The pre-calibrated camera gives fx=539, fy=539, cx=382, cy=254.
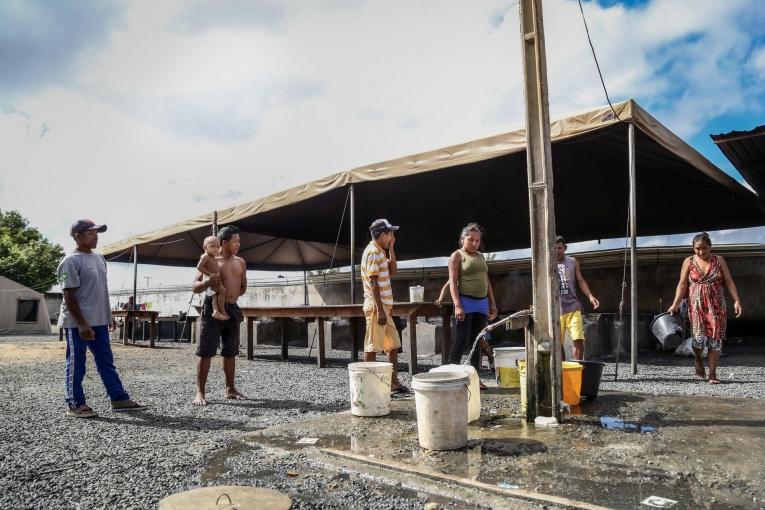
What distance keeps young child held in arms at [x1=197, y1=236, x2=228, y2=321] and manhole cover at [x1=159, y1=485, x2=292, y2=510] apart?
2812 mm

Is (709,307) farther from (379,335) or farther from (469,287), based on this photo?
(379,335)

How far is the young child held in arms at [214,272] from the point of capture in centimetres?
512

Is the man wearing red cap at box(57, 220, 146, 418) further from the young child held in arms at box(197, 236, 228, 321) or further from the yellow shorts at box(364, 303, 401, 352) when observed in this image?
the yellow shorts at box(364, 303, 401, 352)

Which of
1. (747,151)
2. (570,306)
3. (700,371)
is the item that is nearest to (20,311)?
(570,306)

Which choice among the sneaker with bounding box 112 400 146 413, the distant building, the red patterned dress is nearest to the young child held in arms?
the sneaker with bounding box 112 400 146 413

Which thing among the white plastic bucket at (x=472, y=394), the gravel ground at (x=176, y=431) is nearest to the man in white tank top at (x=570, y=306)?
the gravel ground at (x=176, y=431)

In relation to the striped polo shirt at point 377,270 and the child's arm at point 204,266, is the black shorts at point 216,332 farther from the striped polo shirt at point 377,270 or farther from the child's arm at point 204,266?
the striped polo shirt at point 377,270

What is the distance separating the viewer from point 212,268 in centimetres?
520

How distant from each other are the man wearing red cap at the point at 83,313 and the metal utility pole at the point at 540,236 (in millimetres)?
3650

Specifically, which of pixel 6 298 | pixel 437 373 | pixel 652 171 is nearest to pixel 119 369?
pixel 437 373

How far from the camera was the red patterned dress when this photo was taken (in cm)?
574

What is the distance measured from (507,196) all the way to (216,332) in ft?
23.2

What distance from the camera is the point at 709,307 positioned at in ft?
18.9

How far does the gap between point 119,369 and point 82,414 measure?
4.31 metres
